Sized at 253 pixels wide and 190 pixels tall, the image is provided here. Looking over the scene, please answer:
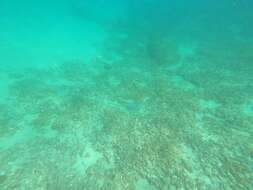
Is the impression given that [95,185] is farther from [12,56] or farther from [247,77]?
[12,56]

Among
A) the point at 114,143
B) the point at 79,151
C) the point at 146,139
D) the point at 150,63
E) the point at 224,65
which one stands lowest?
the point at 79,151

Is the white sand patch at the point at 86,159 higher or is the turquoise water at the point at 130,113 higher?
the turquoise water at the point at 130,113

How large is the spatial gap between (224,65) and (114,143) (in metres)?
19.4

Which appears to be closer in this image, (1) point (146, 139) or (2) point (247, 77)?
(1) point (146, 139)

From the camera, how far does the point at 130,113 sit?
16.4 metres

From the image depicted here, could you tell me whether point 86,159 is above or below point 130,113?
below

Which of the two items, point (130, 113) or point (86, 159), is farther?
point (130, 113)

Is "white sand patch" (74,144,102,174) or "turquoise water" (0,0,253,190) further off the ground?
"turquoise water" (0,0,253,190)

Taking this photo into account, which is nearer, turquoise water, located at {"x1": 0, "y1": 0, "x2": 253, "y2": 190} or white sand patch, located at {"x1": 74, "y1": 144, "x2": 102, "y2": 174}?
turquoise water, located at {"x1": 0, "y1": 0, "x2": 253, "y2": 190}

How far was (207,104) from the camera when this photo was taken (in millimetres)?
17125

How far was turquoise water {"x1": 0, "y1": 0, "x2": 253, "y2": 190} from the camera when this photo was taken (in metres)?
10.6

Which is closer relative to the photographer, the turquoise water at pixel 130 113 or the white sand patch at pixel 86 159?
the turquoise water at pixel 130 113

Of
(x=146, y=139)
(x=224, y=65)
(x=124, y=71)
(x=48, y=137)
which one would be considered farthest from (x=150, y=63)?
(x=48, y=137)

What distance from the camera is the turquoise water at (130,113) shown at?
10.6 m
